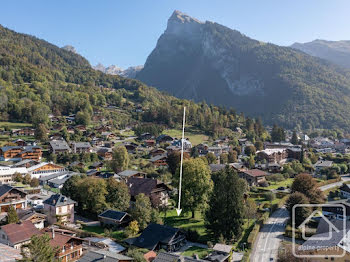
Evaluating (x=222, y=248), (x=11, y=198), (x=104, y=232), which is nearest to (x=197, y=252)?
(x=222, y=248)

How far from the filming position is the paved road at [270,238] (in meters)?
27.2

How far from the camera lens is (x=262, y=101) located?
192 m

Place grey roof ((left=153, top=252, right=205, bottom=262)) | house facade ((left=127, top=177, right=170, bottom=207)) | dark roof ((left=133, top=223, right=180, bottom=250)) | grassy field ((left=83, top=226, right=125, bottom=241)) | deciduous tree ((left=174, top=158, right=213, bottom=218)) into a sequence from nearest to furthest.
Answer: grey roof ((left=153, top=252, right=205, bottom=262)) < dark roof ((left=133, top=223, right=180, bottom=250)) < grassy field ((left=83, top=226, right=125, bottom=241)) < deciduous tree ((left=174, top=158, right=213, bottom=218)) < house facade ((left=127, top=177, right=170, bottom=207))

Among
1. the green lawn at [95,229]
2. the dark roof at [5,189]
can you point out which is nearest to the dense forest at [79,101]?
the dark roof at [5,189]

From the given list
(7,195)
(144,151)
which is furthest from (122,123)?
(7,195)

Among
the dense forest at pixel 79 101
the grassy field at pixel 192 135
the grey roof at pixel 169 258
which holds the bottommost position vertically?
the grey roof at pixel 169 258

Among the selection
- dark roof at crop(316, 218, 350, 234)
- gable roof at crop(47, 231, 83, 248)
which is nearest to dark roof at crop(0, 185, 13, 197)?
gable roof at crop(47, 231, 83, 248)

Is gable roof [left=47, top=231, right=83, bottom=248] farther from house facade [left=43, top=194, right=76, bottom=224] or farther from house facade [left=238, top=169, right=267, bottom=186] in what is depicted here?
house facade [left=238, top=169, right=267, bottom=186]

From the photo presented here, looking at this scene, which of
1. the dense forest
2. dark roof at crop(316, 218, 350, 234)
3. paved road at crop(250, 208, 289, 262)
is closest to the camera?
paved road at crop(250, 208, 289, 262)

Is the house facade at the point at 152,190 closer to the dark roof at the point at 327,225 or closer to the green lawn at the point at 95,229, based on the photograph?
the green lawn at the point at 95,229

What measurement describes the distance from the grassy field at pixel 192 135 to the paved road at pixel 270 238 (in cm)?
4330

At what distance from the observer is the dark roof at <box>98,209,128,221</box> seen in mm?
32844

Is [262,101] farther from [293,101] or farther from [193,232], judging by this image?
[193,232]

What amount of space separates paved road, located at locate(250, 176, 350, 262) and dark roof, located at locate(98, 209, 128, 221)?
45.6 feet
